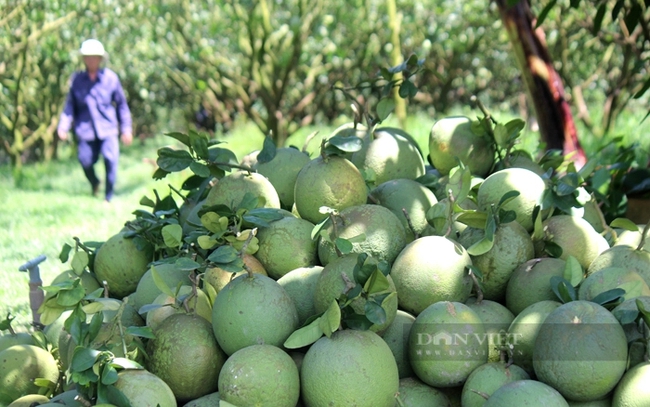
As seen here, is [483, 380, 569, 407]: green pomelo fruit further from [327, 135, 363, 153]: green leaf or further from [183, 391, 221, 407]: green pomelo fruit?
[327, 135, 363, 153]: green leaf

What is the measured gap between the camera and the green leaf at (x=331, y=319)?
4.62 feet

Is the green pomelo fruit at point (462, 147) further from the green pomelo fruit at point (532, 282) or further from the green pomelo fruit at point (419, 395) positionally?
the green pomelo fruit at point (419, 395)

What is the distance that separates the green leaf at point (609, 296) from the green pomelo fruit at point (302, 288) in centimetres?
67

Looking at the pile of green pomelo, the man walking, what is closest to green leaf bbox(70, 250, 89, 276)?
the pile of green pomelo

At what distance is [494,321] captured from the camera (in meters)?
1.62

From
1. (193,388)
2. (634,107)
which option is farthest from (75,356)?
(634,107)

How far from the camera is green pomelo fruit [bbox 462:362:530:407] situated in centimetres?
143

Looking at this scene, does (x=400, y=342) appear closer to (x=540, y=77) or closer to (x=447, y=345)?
(x=447, y=345)

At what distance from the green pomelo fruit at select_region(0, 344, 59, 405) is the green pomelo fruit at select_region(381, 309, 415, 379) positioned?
2.89ft

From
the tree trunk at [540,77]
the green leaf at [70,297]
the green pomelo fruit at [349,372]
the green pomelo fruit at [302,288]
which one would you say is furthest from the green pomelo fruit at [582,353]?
the tree trunk at [540,77]

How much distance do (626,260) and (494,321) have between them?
391 mm

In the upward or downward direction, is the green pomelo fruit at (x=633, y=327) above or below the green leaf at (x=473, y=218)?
below

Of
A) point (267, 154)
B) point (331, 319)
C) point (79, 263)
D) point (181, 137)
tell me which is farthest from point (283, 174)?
point (331, 319)

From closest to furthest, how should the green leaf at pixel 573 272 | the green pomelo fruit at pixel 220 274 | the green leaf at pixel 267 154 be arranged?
the green leaf at pixel 573 272 → the green pomelo fruit at pixel 220 274 → the green leaf at pixel 267 154
